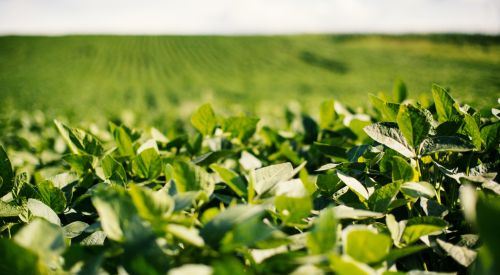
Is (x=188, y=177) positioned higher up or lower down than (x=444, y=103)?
lower down

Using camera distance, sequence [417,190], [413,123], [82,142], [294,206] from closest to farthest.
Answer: [294,206], [417,190], [413,123], [82,142]

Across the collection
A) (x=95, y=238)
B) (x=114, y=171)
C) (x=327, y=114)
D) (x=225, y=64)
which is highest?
(x=327, y=114)

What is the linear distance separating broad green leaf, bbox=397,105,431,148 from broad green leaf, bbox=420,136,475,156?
2cm

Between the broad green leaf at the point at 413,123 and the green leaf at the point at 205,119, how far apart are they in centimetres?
72

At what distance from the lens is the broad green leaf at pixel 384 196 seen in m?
0.83

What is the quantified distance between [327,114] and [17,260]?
1.28 metres

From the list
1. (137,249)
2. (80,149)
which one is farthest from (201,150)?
(137,249)

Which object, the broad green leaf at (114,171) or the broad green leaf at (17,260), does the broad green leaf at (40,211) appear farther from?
the broad green leaf at (17,260)

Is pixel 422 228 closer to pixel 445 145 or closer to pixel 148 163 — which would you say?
pixel 445 145

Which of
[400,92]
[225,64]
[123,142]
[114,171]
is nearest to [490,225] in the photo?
[114,171]

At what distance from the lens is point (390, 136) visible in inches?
38.9

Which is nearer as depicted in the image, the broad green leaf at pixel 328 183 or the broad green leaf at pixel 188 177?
the broad green leaf at pixel 188 177

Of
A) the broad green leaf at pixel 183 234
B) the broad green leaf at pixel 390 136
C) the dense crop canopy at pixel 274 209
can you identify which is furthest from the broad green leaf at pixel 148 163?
the broad green leaf at pixel 390 136

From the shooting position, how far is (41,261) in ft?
1.92
